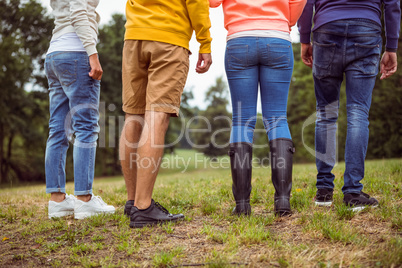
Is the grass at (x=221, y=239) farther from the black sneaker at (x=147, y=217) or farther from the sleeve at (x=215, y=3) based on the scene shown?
the sleeve at (x=215, y=3)

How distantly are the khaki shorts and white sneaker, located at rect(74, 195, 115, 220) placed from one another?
1167mm

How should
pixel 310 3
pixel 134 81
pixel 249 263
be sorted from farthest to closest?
pixel 310 3, pixel 134 81, pixel 249 263

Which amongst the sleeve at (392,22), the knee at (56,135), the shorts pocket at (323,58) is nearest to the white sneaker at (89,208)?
the knee at (56,135)

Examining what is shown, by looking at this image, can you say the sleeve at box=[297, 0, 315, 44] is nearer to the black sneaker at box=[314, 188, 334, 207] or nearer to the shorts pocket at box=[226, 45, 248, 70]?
the shorts pocket at box=[226, 45, 248, 70]

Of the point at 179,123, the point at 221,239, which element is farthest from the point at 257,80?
the point at 179,123

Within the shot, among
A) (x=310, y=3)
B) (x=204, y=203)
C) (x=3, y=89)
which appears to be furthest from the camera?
(x=3, y=89)

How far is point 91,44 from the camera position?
3.08 m

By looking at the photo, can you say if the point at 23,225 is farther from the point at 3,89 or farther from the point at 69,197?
the point at 3,89

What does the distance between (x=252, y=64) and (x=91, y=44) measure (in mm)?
1540

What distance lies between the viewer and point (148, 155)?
2525 mm

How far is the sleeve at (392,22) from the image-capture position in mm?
2775

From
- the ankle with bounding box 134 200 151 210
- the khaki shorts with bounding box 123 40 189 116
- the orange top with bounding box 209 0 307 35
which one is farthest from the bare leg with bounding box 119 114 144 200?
the orange top with bounding box 209 0 307 35

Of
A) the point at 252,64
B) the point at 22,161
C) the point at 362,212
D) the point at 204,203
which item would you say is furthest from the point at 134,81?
the point at 22,161

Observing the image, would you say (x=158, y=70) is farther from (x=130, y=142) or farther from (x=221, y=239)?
(x=221, y=239)
